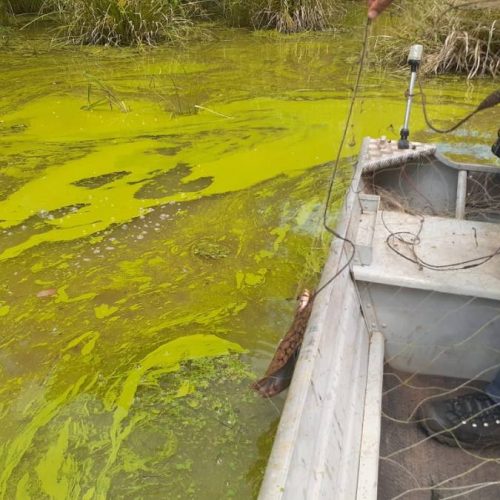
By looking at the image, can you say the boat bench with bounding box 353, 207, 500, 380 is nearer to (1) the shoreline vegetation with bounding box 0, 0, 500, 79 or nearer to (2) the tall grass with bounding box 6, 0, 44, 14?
(1) the shoreline vegetation with bounding box 0, 0, 500, 79

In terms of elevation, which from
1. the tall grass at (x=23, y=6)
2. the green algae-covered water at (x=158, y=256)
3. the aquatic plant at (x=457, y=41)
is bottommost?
the green algae-covered water at (x=158, y=256)

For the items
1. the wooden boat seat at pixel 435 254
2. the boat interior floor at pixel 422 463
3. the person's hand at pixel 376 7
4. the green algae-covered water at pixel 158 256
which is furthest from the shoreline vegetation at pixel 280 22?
the boat interior floor at pixel 422 463

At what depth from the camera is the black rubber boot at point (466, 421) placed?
48.8 inches

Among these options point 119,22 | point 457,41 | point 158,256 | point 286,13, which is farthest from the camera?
point 286,13

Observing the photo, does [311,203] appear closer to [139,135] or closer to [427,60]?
[139,135]

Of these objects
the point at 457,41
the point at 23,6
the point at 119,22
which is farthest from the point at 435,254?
the point at 23,6

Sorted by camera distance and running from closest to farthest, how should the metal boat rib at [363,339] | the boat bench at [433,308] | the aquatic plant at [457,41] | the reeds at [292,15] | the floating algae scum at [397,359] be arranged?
1. the metal boat rib at [363,339]
2. the floating algae scum at [397,359]
3. the boat bench at [433,308]
4. the aquatic plant at [457,41]
5. the reeds at [292,15]

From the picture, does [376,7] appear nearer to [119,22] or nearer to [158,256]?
[158,256]

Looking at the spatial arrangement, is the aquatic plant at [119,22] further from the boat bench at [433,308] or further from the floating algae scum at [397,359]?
the boat bench at [433,308]

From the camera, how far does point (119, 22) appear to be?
5.22 m

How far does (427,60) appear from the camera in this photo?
449 cm

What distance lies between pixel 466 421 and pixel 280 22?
5.34 meters

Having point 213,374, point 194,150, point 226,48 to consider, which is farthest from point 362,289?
point 226,48

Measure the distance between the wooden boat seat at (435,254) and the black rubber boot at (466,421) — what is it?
0.26 meters
